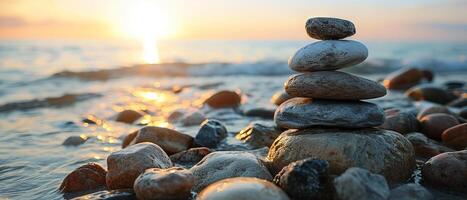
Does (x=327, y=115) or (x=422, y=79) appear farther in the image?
(x=422, y=79)

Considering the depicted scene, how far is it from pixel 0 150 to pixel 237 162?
3462 millimetres

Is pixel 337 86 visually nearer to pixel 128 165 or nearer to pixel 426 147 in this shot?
pixel 426 147

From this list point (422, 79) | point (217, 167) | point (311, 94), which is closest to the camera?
point (217, 167)

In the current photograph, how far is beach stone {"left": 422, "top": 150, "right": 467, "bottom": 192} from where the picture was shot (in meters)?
3.48

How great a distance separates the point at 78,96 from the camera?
10.7m

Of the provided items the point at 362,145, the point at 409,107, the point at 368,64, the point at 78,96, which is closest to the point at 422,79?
the point at 409,107

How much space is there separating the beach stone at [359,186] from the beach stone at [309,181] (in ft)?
0.58

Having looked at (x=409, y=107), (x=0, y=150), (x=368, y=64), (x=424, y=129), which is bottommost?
(x=368, y=64)

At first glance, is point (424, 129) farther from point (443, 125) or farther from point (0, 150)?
point (0, 150)

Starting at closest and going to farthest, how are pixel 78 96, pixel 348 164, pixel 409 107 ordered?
pixel 348 164 → pixel 409 107 → pixel 78 96

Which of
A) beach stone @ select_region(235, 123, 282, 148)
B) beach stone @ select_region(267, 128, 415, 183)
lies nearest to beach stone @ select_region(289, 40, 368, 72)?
beach stone @ select_region(267, 128, 415, 183)

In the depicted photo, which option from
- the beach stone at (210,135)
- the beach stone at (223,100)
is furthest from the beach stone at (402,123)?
the beach stone at (223,100)

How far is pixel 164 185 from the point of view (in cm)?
304

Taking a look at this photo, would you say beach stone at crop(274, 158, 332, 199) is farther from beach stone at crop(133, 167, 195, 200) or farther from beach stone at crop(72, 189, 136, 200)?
beach stone at crop(72, 189, 136, 200)
